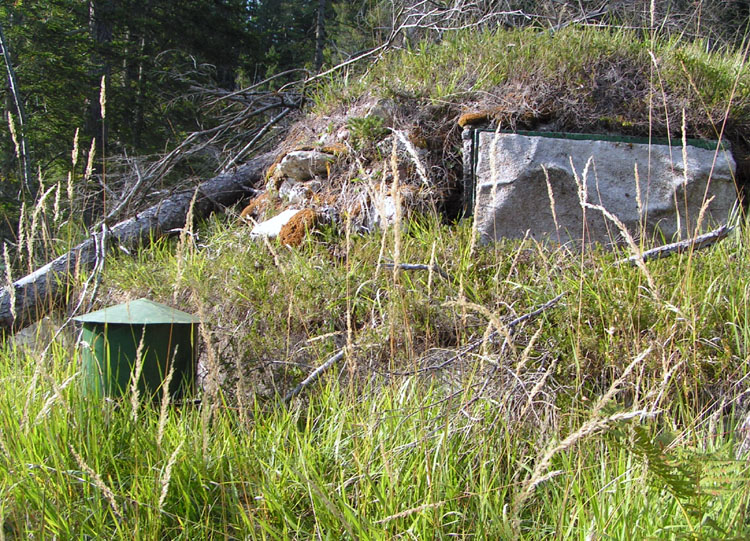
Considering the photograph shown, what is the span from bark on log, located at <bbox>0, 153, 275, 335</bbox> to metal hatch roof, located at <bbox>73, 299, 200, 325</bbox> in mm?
1376

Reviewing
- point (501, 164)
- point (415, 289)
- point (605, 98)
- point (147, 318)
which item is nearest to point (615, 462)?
point (415, 289)

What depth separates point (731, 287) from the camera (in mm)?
2586

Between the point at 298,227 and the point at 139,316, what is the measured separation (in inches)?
70.1

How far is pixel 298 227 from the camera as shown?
14.0 ft

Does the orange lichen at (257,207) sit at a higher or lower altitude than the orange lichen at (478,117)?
lower

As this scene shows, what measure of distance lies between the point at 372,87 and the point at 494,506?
4.11 metres

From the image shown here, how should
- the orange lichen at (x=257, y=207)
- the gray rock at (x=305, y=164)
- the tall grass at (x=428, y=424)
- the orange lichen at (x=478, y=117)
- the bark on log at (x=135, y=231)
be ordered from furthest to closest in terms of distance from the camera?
the orange lichen at (x=257, y=207), the gray rock at (x=305, y=164), the orange lichen at (x=478, y=117), the bark on log at (x=135, y=231), the tall grass at (x=428, y=424)

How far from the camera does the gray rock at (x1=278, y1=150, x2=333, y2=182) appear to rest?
4906mm

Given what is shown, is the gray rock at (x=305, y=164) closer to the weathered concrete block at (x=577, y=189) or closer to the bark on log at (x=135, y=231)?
the bark on log at (x=135, y=231)

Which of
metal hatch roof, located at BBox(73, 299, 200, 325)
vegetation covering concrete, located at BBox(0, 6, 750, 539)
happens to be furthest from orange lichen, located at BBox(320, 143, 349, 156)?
metal hatch roof, located at BBox(73, 299, 200, 325)

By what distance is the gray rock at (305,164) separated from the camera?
4.91 meters

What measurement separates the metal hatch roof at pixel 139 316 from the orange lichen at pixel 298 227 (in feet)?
4.79

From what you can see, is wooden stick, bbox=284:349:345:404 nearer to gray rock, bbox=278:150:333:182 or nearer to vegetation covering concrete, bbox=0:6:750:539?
vegetation covering concrete, bbox=0:6:750:539

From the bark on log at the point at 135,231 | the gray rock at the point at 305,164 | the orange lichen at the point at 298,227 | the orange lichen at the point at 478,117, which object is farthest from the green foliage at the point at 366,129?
the bark on log at the point at 135,231
